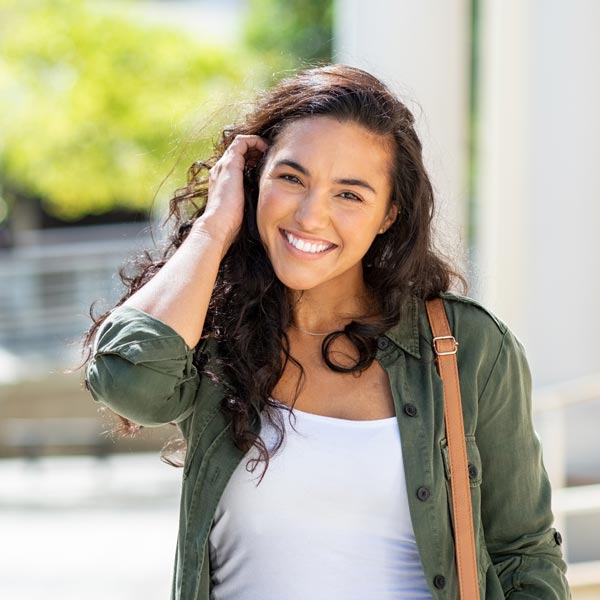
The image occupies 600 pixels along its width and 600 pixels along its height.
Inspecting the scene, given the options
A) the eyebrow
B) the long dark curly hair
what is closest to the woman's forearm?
the long dark curly hair

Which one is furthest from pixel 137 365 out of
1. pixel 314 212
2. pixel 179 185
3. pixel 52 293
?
pixel 52 293

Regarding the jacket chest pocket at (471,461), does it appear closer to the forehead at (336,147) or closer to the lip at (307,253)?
the lip at (307,253)

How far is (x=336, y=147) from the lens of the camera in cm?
245

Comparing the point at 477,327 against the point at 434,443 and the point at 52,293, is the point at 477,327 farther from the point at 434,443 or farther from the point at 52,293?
the point at 52,293

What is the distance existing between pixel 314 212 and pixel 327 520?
2.01 feet

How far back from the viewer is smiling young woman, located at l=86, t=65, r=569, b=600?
230 centimetres

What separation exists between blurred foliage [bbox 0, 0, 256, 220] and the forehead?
14506 mm

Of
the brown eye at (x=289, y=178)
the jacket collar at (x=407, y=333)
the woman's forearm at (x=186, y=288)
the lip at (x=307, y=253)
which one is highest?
the brown eye at (x=289, y=178)

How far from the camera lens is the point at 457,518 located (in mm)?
2311

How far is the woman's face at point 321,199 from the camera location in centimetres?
240

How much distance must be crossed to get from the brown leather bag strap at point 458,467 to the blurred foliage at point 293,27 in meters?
16.9

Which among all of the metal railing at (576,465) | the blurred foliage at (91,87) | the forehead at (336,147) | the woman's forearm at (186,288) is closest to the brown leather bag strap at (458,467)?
the forehead at (336,147)

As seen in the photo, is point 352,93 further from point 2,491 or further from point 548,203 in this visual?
point 2,491

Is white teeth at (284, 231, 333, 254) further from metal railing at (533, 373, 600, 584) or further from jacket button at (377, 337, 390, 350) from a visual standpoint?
metal railing at (533, 373, 600, 584)
